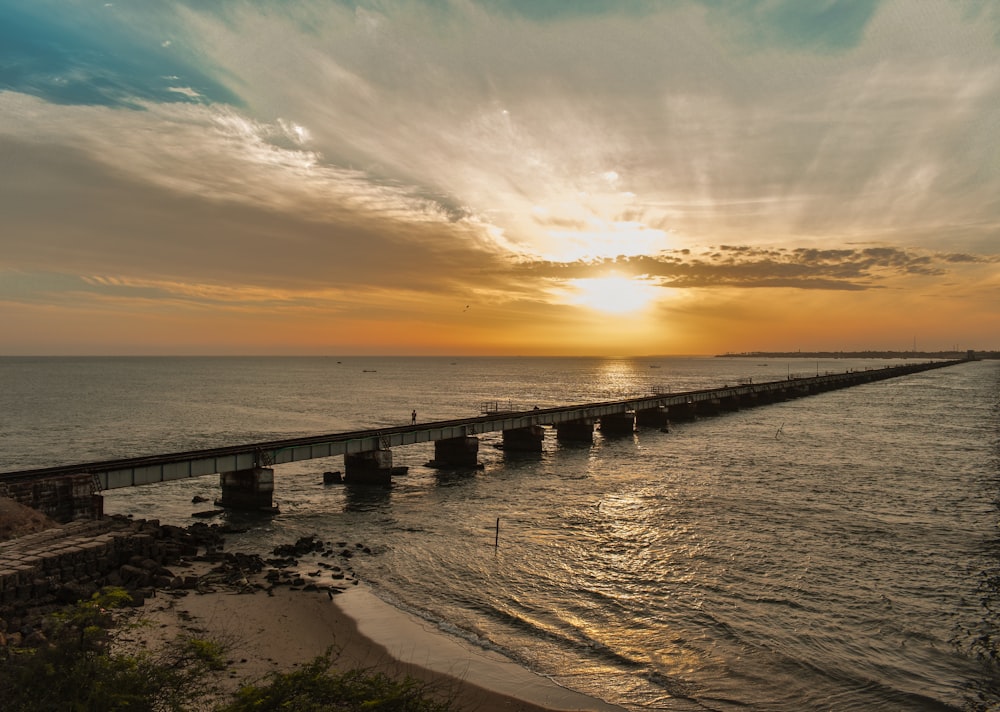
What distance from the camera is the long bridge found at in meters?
28.8

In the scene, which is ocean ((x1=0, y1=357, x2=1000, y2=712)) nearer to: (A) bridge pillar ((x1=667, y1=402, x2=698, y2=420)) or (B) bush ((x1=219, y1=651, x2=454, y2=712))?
(B) bush ((x1=219, y1=651, x2=454, y2=712))

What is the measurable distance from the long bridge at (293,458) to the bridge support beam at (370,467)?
76mm

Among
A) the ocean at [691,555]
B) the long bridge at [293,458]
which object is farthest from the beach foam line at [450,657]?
the long bridge at [293,458]

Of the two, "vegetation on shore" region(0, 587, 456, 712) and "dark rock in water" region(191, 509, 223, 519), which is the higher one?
"vegetation on shore" region(0, 587, 456, 712)

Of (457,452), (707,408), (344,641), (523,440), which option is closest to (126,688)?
(344,641)

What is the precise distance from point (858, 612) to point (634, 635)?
899 centimetres

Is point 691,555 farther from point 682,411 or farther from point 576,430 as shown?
point 682,411

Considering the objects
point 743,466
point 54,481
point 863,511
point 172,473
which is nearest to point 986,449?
point 743,466

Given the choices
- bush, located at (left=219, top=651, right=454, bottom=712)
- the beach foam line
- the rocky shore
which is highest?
bush, located at (left=219, top=651, right=454, bottom=712)

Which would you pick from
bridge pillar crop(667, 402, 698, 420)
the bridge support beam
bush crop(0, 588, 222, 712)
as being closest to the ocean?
the bridge support beam

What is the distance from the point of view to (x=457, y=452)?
177ft

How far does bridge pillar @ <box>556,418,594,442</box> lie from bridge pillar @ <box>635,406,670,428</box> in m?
17.5

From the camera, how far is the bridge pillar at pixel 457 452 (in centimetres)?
5372

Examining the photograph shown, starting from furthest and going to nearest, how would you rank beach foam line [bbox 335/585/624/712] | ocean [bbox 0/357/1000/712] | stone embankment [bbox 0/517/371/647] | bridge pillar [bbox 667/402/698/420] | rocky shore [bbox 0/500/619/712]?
bridge pillar [bbox 667/402/698/420], stone embankment [bbox 0/517/371/647], ocean [bbox 0/357/1000/712], rocky shore [bbox 0/500/619/712], beach foam line [bbox 335/585/624/712]
